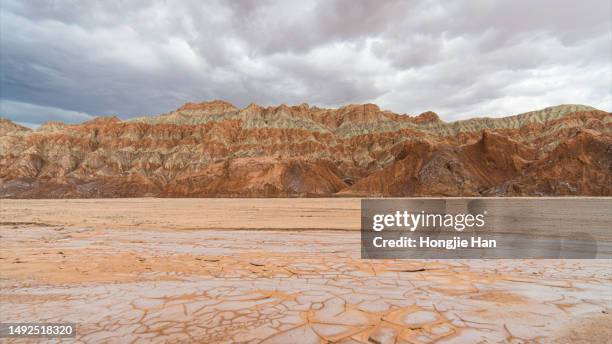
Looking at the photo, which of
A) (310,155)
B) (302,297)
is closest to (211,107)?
(310,155)

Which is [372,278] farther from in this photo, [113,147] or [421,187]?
[113,147]

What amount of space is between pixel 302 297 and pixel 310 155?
85.8 metres

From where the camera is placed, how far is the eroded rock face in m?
54.3

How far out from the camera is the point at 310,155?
90.9m

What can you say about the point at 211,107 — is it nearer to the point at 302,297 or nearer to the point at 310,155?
the point at 310,155

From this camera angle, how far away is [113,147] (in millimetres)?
97688

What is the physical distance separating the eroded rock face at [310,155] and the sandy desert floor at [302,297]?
49272 mm

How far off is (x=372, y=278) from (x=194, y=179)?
75542 mm

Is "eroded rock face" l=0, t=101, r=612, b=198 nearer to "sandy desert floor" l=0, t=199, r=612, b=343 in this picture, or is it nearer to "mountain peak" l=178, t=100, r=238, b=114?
"mountain peak" l=178, t=100, r=238, b=114

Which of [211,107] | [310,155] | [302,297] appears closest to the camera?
[302,297]

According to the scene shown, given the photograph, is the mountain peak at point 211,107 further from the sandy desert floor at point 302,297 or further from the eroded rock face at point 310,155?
the sandy desert floor at point 302,297

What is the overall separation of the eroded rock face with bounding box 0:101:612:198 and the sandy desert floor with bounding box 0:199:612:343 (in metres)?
49.3

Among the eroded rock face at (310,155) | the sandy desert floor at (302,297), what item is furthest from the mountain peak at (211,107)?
the sandy desert floor at (302,297)

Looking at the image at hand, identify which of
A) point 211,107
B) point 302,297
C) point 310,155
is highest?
point 211,107
